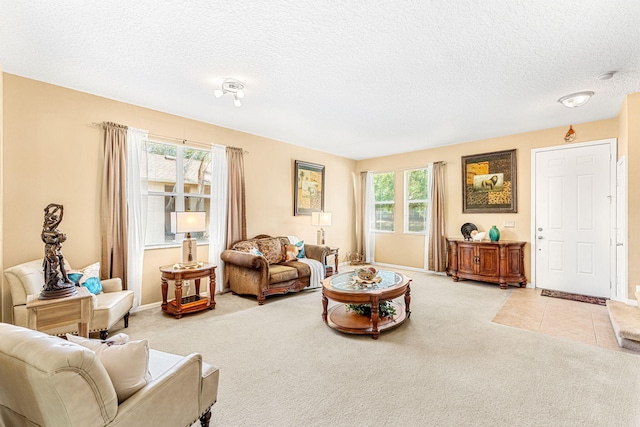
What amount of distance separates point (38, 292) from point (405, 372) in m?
3.35

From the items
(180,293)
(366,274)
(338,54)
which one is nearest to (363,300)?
(366,274)

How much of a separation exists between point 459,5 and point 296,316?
3.47 metres

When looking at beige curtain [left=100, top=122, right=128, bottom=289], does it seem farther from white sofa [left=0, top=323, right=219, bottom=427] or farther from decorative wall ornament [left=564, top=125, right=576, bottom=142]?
decorative wall ornament [left=564, top=125, right=576, bottom=142]

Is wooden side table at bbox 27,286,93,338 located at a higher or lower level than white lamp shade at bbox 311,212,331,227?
lower

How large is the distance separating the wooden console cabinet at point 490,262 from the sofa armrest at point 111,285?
17.7 feet

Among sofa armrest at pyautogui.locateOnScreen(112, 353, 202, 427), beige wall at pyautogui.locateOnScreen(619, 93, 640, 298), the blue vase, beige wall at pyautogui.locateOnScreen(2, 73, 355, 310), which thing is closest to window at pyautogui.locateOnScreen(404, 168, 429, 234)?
the blue vase

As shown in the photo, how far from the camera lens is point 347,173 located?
7.55 metres

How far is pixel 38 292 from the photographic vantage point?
8.89 feet

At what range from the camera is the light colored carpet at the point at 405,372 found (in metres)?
1.91

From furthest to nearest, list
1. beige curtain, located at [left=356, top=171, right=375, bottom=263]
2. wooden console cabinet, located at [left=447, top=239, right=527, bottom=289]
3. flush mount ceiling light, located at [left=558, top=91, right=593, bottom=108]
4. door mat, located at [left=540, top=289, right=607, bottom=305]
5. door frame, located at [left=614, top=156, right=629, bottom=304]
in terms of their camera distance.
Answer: beige curtain, located at [left=356, top=171, right=375, bottom=263] < wooden console cabinet, located at [left=447, top=239, right=527, bottom=289] < door mat, located at [left=540, top=289, right=607, bottom=305] < door frame, located at [left=614, top=156, right=629, bottom=304] < flush mount ceiling light, located at [left=558, top=91, right=593, bottom=108]

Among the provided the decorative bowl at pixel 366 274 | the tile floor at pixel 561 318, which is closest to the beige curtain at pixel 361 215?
the tile floor at pixel 561 318

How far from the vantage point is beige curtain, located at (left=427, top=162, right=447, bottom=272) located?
20.1ft

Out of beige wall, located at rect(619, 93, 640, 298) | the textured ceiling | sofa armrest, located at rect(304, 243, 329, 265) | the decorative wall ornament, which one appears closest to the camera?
the textured ceiling

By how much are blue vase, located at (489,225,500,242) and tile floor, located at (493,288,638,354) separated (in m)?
1.12
